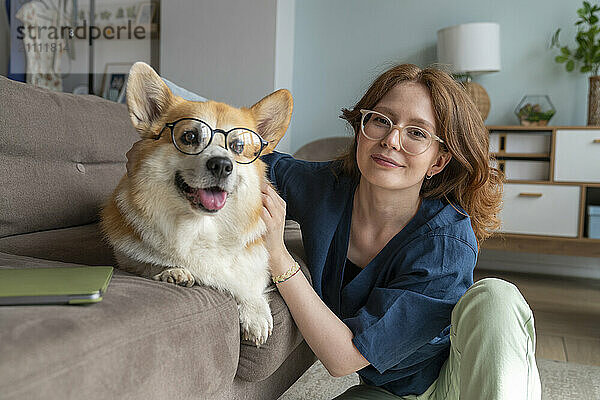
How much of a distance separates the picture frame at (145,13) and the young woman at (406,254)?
10.4 feet

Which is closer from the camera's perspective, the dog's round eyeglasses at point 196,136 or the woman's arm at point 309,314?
the dog's round eyeglasses at point 196,136

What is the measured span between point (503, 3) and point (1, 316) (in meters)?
3.69

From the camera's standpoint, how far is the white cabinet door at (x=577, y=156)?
9.91ft

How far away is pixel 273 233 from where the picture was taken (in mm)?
1038

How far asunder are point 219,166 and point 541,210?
2784mm

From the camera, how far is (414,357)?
3.82ft

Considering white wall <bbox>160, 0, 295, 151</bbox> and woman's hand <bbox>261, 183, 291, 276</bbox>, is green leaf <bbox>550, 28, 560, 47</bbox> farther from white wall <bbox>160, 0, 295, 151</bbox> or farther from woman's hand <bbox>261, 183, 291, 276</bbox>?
woman's hand <bbox>261, 183, 291, 276</bbox>

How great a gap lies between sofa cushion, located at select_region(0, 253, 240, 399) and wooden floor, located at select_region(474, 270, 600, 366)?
5.58ft

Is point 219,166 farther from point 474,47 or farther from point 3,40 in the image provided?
point 3,40

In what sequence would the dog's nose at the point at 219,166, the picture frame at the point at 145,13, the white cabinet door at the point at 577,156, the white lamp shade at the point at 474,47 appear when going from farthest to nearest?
the picture frame at the point at 145,13, the white lamp shade at the point at 474,47, the white cabinet door at the point at 577,156, the dog's nose at the point at 219,166

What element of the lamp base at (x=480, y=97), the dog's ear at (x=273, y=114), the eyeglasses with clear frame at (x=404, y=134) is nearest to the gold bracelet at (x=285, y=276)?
the dog's ear at (x=273, y=114)

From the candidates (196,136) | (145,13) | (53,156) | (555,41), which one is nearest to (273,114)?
(196,136)

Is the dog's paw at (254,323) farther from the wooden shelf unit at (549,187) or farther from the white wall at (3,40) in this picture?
the white wall at (3,40)

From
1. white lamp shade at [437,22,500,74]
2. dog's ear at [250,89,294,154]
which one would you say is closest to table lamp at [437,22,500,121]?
white lamp shade at [437,22,500,74]
